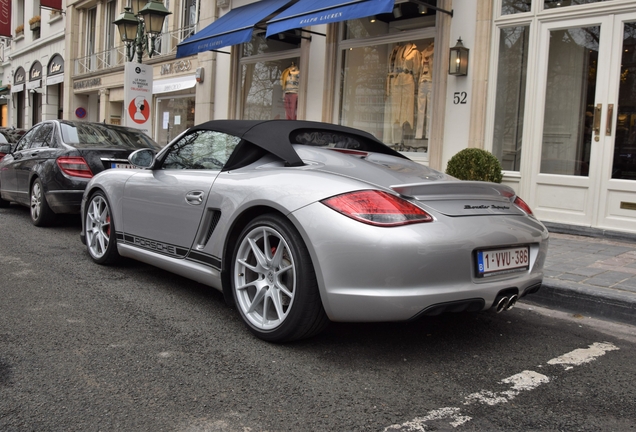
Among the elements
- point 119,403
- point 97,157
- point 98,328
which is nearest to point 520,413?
point 119,403

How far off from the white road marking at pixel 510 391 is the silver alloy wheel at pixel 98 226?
3622mm

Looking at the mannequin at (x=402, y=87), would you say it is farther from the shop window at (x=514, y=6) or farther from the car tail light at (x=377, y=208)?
the car tail light at (x=377, y=208)

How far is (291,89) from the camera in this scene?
1297 cm

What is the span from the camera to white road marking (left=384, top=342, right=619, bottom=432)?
252cm

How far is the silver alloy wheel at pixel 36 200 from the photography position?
25.5 ft

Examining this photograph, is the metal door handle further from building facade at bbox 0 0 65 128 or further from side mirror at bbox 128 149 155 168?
building facade at bbox 0 0 65 128

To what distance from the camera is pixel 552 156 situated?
8.47 m

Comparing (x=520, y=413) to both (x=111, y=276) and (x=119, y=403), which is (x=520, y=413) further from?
(x=111, y=276)

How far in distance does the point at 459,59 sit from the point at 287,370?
7.23 meters

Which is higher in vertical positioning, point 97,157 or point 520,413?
point 97,157

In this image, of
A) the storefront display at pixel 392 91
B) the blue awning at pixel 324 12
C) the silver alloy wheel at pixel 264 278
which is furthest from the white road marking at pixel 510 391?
the storefront display at pixel 392 91

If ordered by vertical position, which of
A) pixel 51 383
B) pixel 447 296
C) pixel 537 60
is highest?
pixel 537 60

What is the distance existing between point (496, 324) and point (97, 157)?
5416 millimetres

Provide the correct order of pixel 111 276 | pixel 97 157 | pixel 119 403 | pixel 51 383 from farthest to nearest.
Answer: pixel 97 157 < pixel 111 276 < pixel 51 383 < pixel 119 403
